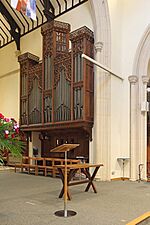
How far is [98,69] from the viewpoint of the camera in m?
7.68

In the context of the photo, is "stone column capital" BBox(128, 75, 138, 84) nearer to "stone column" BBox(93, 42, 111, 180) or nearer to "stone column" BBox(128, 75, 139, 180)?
"stone column" BBox(128, 75, 139, 180)

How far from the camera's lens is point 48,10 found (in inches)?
393

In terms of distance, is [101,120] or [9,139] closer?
[9,139]

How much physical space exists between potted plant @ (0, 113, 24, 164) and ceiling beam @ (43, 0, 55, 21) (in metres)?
7.11

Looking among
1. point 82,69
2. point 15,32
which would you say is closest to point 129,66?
point 82,69

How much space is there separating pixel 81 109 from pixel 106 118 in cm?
74

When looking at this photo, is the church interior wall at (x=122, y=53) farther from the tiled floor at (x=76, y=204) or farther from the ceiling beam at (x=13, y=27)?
the ceiling beam at (x=13, y=27)

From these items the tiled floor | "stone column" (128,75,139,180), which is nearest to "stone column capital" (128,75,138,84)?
"stone column" (128,75,139,180)

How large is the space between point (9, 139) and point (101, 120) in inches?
162

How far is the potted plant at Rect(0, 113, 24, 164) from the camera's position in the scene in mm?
3676

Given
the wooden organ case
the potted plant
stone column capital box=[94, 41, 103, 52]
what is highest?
stone column capital box=[94, 41, 103, 52]

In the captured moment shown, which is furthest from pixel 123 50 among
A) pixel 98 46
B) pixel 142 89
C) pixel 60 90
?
pixel 60 90

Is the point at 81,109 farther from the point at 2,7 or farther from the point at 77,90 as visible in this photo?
the point at 2,7

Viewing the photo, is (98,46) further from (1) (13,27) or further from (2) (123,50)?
(1) (13,27)
